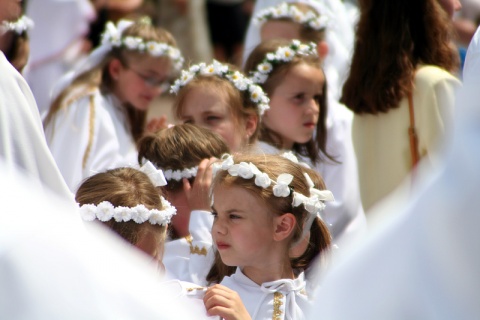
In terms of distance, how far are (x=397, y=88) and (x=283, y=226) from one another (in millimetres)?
1596

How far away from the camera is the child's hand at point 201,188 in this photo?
4.16m

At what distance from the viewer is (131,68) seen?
603 cm

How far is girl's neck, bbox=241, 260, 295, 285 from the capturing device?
11.3 ft

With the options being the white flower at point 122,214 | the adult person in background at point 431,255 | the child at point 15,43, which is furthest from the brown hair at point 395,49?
the adult person in background at point 431,255

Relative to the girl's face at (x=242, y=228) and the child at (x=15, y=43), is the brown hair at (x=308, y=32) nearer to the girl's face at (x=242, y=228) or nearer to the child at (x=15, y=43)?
the child at (x=15, y=43)

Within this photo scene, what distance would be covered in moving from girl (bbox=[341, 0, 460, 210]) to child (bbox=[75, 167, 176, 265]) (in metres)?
1.65

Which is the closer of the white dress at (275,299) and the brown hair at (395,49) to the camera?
the white dress at (275,299)

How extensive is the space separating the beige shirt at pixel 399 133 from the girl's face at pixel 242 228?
4.25ft

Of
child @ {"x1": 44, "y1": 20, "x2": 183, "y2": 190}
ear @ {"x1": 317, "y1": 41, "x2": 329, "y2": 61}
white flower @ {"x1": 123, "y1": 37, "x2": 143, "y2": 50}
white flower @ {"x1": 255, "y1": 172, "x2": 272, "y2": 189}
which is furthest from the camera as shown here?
ear @ {"x1": 317, "y1": 41, "x2": 329, "y2": 61}

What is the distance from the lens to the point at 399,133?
4.84 metres

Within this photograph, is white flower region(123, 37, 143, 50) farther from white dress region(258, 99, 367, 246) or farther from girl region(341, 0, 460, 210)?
girl region(341, 0, 460, 210)

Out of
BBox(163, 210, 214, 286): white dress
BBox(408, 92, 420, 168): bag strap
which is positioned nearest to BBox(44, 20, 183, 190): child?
BBox(163, 210, 214, 286): white dress

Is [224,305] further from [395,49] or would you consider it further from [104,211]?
[395,49]

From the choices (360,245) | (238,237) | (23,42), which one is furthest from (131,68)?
(360,245)
